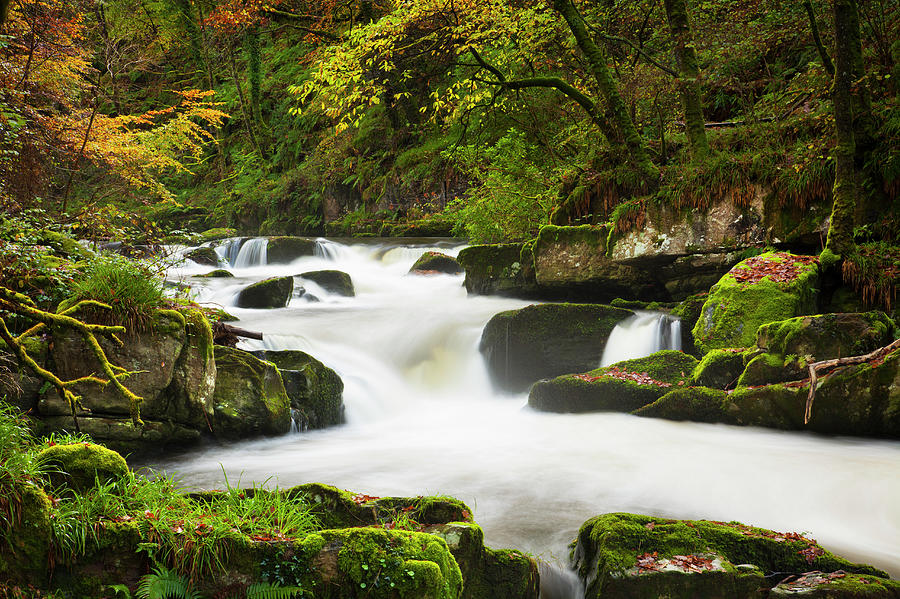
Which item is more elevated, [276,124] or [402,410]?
[276,124]

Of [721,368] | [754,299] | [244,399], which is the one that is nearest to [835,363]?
[721,368]

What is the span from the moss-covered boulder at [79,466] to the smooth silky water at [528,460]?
1.87 m

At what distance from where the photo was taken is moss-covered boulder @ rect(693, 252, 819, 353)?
6887 mm

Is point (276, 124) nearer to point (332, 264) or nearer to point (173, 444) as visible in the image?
point (332, 264)

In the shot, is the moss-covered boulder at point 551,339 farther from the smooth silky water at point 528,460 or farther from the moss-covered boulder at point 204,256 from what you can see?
the moss-covered boulder at point 204,256

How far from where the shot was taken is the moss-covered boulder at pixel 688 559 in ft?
9.93

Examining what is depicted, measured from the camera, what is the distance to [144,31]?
86.1 feet

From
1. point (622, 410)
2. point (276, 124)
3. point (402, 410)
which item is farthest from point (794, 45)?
point (276, 124)

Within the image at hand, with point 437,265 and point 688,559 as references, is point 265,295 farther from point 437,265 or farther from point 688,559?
point 688,559

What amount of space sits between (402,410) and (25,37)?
7464 millimetres

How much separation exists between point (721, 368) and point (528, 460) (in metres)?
2.64

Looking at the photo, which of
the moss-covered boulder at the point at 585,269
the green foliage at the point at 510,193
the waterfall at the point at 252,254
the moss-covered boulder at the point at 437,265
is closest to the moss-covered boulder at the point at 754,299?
the moss-covered boulder at the point at 585,269

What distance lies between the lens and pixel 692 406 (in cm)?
651

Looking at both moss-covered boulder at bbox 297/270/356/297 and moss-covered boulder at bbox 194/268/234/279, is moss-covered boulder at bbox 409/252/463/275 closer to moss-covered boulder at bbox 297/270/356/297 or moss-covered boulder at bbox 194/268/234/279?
moss-covered boulder at bbox 297/270/356/297
